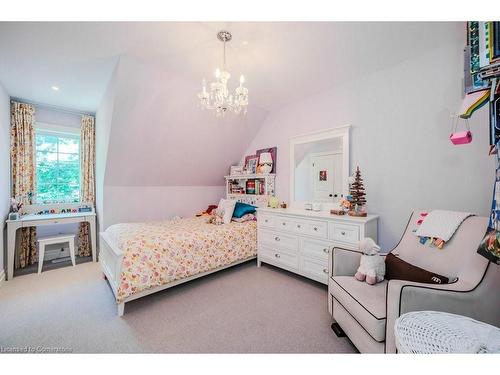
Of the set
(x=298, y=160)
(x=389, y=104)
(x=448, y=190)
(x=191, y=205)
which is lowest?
(x=191, y=205)

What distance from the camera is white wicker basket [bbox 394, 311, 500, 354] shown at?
79 cm

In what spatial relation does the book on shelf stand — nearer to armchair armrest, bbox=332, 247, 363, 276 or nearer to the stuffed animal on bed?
the stuffed animal on bed

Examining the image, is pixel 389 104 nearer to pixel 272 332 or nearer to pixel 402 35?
pixel 402 35

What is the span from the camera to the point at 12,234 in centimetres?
264

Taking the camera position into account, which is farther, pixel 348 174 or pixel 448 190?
pixel 348 174

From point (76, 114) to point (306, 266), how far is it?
455cm

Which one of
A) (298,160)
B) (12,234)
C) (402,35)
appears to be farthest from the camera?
(298,160)

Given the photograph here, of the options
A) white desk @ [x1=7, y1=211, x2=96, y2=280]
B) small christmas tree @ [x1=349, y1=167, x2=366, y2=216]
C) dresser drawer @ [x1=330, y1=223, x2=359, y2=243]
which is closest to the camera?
dresser drawer @ [x1=330, y1=223, x2=359, y2=243]

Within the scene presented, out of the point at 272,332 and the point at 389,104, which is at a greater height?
the point at 389,104

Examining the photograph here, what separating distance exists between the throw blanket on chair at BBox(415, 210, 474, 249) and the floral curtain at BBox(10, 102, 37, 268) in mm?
4986

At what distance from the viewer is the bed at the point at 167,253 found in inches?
76.3

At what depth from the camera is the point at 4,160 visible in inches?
105

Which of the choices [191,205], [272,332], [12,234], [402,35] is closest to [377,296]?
[272,332]

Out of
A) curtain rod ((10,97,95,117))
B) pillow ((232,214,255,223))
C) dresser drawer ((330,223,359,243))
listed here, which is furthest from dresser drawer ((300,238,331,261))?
curtain rod ((10,97,95,117))
